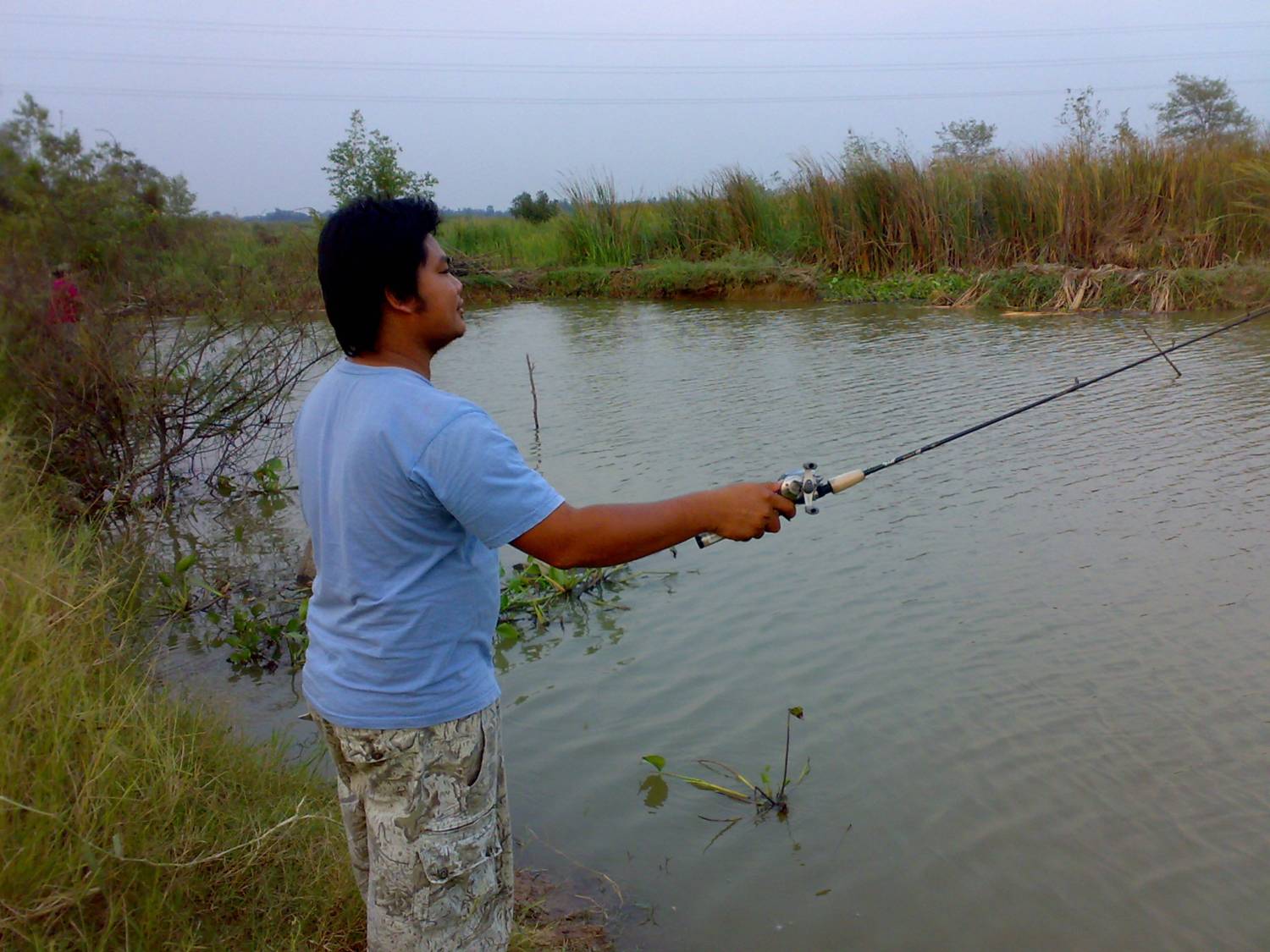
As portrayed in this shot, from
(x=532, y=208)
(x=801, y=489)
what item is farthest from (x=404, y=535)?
(x=532, y=208)

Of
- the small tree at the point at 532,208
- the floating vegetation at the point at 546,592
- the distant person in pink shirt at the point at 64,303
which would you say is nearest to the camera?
the floating vegetation at the point at 546,592

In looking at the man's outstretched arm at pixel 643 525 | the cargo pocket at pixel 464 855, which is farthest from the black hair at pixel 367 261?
the cargo pocket at pixel 464 855

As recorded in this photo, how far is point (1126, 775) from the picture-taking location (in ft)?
12.3

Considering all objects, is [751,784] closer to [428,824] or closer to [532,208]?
[428,824]

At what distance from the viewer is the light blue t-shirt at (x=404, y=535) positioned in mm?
1929

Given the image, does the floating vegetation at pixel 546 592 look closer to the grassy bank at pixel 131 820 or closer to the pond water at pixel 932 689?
the pond water at pixel 932 689

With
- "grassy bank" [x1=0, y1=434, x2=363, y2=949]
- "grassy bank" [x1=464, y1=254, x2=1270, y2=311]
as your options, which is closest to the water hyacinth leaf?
"grassy bank" [x1=0, y1=434, x2=363, y2=949]

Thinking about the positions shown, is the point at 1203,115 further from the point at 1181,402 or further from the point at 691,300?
the point at 1181,402

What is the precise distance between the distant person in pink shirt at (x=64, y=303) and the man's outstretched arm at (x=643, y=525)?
5194 mm

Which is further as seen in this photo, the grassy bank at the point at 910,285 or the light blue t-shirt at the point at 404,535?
the grassy bank at the point at 910,285

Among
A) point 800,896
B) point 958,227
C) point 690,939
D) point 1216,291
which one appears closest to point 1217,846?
point 800,896

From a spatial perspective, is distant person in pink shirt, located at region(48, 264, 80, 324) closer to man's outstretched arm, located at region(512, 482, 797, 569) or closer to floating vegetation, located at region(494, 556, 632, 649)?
floating vegetation, located at region(494, 556, 632, 649)

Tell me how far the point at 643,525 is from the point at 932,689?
8.89ft

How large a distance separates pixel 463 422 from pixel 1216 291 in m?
13.7
